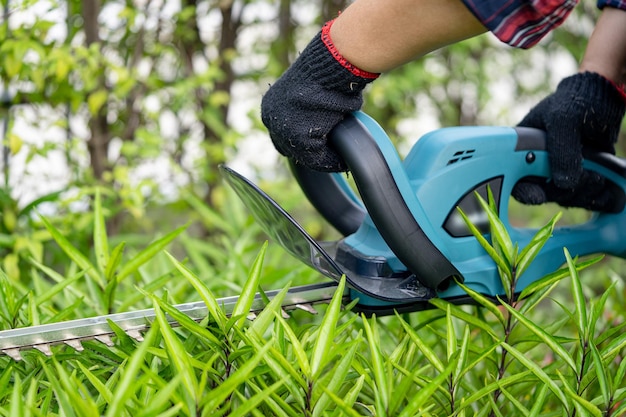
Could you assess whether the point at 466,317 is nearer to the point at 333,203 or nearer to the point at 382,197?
the point at 382,197

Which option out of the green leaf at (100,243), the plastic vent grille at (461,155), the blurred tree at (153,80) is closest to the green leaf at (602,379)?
the plastic vent grille at (461,155)

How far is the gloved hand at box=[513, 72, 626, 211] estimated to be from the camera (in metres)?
1.38

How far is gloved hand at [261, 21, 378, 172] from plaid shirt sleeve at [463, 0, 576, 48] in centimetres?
23

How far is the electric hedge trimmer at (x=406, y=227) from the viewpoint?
47.5 inches

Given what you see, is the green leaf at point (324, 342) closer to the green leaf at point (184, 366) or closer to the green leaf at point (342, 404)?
the green leaf at point (342, 404)

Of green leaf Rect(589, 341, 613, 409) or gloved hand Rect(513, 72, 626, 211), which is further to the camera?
gloved hand Rect(513, 72, 626, 211)

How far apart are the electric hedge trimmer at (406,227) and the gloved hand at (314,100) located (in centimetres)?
4

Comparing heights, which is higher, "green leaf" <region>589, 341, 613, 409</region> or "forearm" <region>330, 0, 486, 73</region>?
"forearm" <region>330, 0, 486, 73</region>

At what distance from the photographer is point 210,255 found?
107 inches

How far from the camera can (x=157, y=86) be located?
2488mm

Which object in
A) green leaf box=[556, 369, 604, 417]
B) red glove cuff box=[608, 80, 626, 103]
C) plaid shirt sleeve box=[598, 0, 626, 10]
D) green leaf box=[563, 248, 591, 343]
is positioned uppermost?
plaid shirt sleeve box=[598, 0, 626, 10]

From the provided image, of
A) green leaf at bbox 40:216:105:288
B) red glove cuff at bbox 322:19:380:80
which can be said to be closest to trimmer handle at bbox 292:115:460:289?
red glove cuff at bbox 322:19:380:80

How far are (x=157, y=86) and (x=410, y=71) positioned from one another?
1.36m

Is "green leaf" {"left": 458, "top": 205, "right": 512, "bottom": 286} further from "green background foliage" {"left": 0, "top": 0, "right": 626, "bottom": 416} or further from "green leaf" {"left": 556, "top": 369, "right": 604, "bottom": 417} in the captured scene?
"green leaf" {"left": 556, "top": 369, "right": 604, "bottom": 417}
